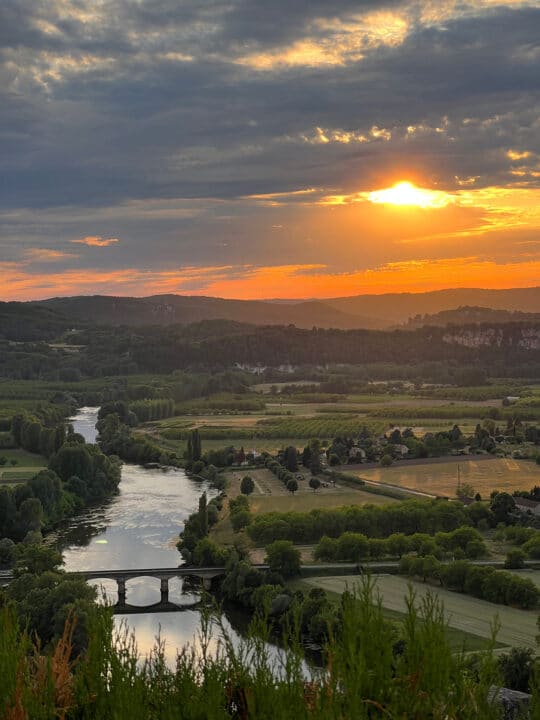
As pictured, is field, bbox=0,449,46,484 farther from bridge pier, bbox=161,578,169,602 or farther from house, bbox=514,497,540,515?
house, bbox=514,497,540,515

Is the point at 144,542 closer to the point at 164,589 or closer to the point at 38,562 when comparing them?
the point at 164,589

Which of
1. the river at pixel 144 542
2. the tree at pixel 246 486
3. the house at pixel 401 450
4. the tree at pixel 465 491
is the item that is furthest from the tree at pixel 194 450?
the tree at pixel 465 491

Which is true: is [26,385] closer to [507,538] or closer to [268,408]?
[268,408]

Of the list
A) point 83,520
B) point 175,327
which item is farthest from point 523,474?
point 175,327

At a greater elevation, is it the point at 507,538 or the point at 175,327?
the point at 175,327

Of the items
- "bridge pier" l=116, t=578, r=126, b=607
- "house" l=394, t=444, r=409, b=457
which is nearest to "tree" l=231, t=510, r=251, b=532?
"bridge pier" l=116, t=578, r=126, b=607

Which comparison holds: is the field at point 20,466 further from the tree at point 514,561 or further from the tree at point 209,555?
the tree at point 514,561

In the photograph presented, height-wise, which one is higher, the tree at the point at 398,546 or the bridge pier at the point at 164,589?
the tree at the point at 398,546
